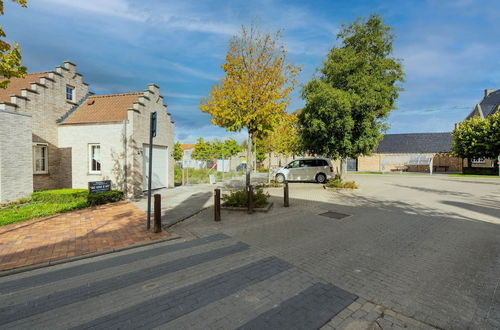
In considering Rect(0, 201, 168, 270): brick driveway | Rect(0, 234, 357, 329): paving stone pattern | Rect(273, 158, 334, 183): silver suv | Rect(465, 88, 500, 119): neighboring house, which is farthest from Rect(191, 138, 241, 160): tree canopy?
Rect(465, 88, 500, 119): neighboring house

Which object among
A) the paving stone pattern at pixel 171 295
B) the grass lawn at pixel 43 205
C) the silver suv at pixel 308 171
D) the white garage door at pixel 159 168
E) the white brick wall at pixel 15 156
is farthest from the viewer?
the silver suv at pixel 308 171

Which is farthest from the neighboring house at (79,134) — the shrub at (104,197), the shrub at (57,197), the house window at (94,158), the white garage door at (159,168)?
the shrub at (57,197)

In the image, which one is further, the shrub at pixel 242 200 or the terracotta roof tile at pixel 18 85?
the terracotta roof tile at pixel 18 85

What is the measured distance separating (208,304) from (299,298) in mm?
1228

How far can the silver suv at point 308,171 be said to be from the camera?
59.8 feet

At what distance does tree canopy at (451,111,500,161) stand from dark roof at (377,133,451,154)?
1216 cm

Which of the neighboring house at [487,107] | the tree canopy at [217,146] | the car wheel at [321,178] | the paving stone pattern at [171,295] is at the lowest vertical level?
the paving stone pattern at [171,295]

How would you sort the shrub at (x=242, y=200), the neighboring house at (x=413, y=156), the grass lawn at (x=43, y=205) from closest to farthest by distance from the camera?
the grass lawn at (x=43, y=205), the shrub at (x=242, y=200), the neighboring house at (x=413, y=156)

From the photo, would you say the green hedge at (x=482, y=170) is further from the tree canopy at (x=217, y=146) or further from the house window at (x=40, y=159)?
the house window at (x=40, y=159)

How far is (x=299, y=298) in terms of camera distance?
3441 mm

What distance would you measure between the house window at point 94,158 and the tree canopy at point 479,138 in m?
35.9

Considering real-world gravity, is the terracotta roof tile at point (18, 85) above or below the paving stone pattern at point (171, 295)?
above

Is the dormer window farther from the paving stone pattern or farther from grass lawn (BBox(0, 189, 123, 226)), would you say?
the paving stone pattern

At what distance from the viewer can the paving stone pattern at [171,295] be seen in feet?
9.78
